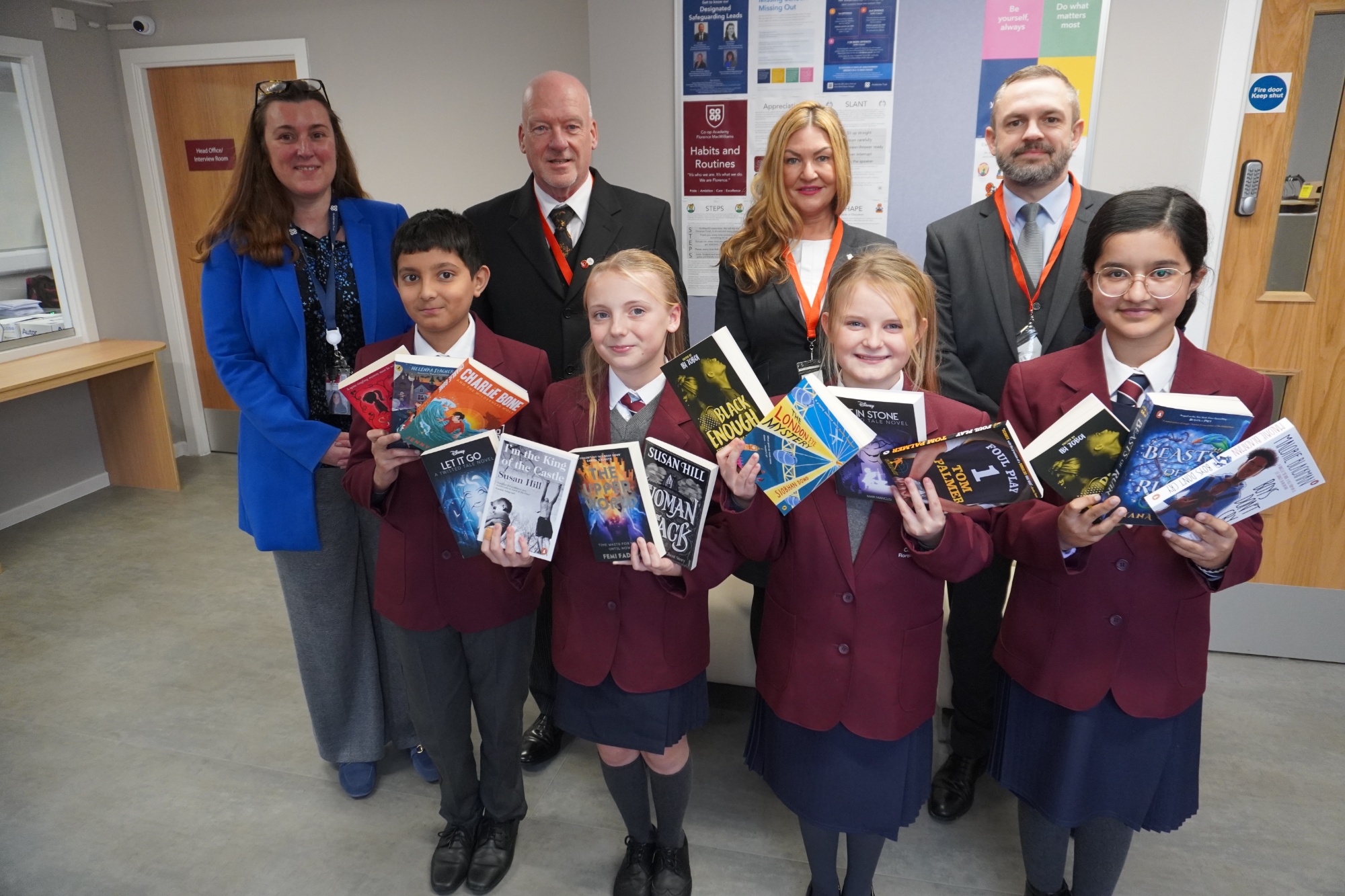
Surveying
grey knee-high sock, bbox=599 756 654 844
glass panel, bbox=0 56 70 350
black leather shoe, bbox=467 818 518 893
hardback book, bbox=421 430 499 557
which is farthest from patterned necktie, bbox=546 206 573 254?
glass panel, bbox=0 56 70 350

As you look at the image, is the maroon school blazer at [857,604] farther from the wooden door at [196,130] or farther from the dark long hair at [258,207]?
the wooden door at [196,130]

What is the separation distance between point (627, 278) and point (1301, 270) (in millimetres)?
2681

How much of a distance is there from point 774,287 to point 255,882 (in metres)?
2.12

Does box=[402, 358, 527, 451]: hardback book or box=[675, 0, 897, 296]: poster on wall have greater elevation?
box=[675, 0, 897, 296]: poster on wall

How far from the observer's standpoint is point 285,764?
2.75 m

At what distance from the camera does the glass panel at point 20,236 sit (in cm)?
Result: 486

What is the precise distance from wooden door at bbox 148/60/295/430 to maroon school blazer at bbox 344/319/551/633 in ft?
12.7

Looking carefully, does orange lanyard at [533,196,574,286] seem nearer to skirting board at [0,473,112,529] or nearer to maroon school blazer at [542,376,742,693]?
maroon school blazer at [542,376,742,693]

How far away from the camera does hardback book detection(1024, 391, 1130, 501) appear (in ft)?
4.58

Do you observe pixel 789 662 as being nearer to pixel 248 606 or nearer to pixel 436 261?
pixel 436 261

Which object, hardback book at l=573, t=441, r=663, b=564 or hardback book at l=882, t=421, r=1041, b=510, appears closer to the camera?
hardback book at l=882, t=421, r=1041, b=510

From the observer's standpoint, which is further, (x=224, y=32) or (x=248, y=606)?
(x=224, y=32)

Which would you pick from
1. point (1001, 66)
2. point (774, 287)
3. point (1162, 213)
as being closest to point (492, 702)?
point (774, 287)

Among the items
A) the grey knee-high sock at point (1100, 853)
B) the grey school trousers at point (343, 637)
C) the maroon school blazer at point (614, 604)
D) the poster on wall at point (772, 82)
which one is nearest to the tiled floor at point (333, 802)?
the grey school trousers at point (343, 637)
